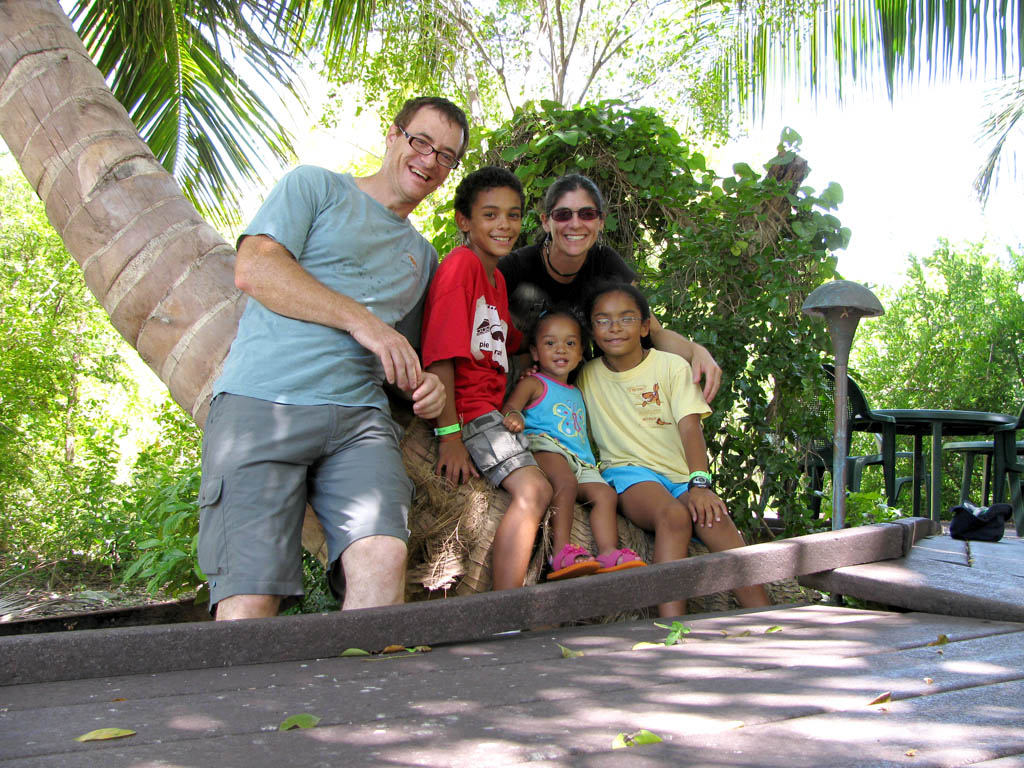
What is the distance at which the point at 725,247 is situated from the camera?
15.8 ft

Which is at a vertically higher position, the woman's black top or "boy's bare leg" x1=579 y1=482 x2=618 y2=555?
the woman's black top

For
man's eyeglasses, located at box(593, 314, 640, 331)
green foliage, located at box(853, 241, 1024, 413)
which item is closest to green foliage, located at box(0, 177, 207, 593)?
man's eyeglasses, located at box(593, 314, 640, 331)

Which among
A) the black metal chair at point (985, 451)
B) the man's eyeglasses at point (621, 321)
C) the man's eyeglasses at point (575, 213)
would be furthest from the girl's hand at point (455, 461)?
the black metal chair at point (985, 451)

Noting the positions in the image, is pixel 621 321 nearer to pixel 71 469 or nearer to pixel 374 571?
pixel 374 571

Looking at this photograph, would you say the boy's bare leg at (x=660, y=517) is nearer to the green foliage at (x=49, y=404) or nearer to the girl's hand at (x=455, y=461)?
the girl's hand at (x=455, y=461)

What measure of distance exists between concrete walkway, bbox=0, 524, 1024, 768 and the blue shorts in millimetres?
1217

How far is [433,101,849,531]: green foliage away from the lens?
4.67 m

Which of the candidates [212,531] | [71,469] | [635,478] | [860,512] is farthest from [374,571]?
[71,469]

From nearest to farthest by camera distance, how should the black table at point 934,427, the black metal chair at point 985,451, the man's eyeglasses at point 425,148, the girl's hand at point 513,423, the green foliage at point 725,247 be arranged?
the man's eyeglasses at point 425,148
the girl's hand at point 513,423
the green foliage at point 725,247
the black table at point 934,427
the black metal chair at point 985,451

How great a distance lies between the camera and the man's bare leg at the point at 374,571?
2.72 metres

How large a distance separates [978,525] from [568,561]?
7.94ft

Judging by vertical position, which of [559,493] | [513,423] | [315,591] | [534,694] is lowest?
[315,591]

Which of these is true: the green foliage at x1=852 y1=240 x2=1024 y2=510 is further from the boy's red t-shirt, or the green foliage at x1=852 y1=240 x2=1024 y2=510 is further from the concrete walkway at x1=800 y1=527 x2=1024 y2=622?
the boy's red t-shirt

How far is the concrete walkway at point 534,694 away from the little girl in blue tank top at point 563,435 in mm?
861
